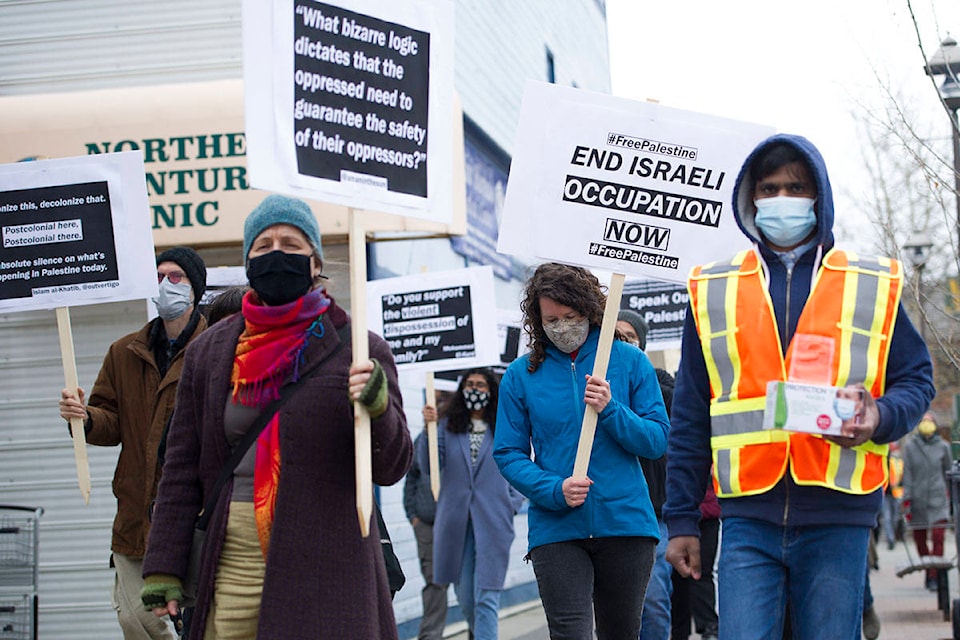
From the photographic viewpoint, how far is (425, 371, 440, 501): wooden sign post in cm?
1002

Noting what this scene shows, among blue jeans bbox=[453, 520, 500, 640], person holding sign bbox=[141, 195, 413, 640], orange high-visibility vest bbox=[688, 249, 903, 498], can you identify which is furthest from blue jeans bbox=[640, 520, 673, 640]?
person holding sign bbox=[141, 195, 413, 640]

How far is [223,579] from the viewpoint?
4227 mm

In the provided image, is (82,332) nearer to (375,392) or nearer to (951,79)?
(951,79)

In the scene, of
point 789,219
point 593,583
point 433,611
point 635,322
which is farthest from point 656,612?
point 789,219

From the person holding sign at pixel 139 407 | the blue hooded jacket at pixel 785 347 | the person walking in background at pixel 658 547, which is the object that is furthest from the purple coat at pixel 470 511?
the blue hooded jacket at pixel 785 347

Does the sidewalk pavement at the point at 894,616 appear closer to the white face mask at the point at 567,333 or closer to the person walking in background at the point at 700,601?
the person walking in background at the point at 700,601

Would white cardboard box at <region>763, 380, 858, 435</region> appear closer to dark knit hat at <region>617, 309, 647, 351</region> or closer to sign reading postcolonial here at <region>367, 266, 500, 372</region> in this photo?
dark knit hat at <region>617, 309, 647, 351</region>

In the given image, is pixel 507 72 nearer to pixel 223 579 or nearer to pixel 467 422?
pixel 467 422

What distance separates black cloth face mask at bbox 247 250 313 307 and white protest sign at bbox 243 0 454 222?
23 centimetres

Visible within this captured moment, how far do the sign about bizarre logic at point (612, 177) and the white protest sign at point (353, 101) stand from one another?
1253 millimetres

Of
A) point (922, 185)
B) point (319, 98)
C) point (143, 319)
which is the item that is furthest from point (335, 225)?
point (319, 98)

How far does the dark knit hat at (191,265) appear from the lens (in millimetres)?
6848

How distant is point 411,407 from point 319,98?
26.0 ft

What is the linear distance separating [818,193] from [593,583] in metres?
2.34
